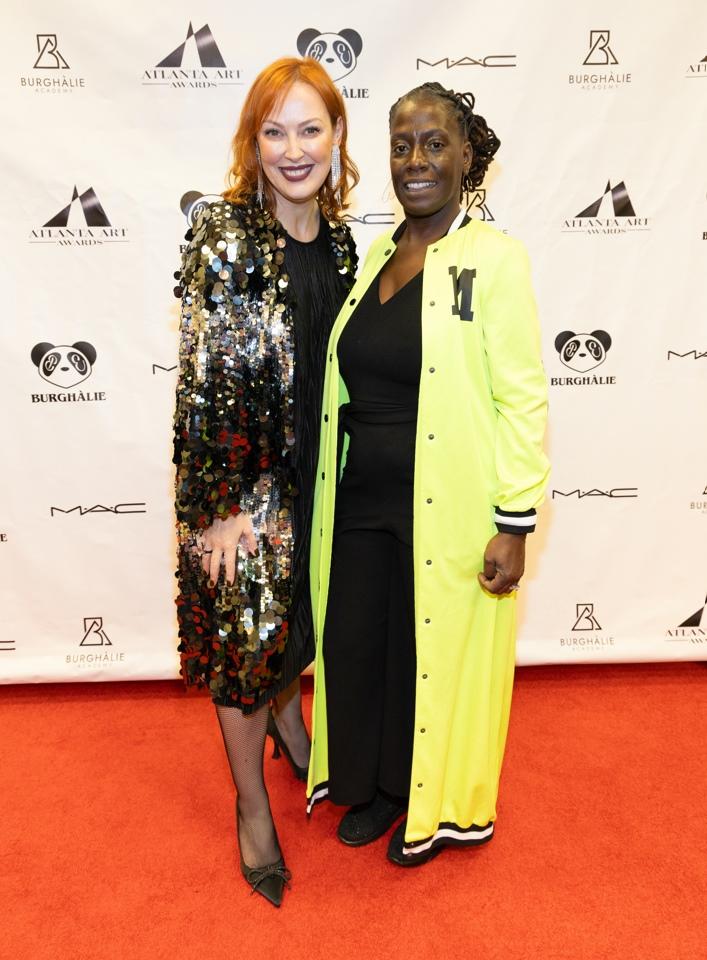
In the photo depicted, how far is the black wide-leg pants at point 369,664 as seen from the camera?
204cm

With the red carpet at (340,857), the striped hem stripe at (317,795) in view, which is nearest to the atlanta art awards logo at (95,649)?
the red carpet at (340,857)

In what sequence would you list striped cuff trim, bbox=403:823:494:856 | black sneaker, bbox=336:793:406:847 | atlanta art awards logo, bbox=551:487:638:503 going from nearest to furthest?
1. striped cuff trim, bbox=403:823:494:856
2. black sneaker, bbox=336:793:406:847
3. atlanta art awards logo, bbox=551:487:638:503

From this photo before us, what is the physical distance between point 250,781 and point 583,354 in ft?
6.67

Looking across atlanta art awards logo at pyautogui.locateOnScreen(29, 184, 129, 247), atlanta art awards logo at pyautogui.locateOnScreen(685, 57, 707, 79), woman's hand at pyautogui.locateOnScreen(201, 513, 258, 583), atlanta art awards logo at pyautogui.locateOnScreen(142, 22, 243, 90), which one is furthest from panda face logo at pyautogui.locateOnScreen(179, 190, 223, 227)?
atlanta art awards logo at pyautogui.locateOnScreen(685, 57, 707, 79)

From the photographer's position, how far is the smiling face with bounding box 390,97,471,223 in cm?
177

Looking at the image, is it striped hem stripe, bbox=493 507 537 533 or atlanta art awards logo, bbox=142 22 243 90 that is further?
atlanta art awards logo, bbox=142 22 243 90

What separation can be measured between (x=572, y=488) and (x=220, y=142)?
1937mm

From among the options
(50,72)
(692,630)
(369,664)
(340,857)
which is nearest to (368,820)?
(340,857)

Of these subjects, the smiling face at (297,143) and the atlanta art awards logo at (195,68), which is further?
the atlanta art awards logo at (195,68)

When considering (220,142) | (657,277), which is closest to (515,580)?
(657,277)

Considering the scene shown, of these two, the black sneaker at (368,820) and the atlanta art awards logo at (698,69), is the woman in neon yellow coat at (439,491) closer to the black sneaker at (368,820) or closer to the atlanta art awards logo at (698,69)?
the black sneaker at (368,820)

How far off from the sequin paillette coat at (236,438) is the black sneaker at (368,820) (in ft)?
1.87

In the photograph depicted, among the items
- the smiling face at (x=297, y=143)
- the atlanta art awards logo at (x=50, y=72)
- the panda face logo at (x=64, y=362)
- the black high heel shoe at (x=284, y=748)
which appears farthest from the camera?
the panda face logo at (x=64, y=362)

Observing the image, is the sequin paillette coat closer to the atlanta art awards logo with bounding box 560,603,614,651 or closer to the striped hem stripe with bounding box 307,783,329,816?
the striped hem stripe with bounding box 307,783,329,816
